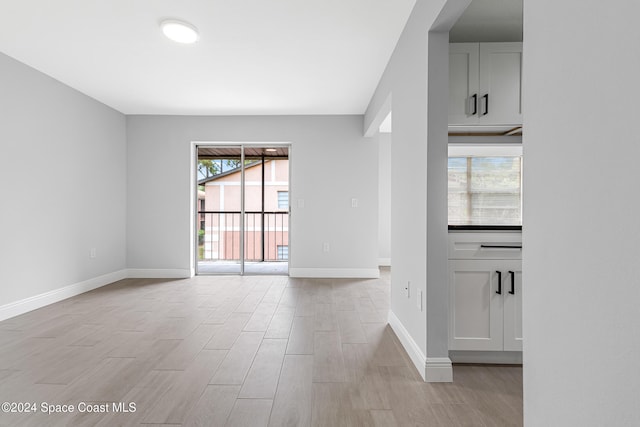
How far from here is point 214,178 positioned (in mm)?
5527

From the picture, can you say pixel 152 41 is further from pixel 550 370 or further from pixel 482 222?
pixel 550 370

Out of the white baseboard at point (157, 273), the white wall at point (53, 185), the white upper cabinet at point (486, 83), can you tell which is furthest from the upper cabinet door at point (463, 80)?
the white baseboard at point (157, 273)

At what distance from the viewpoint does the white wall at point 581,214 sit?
74cm

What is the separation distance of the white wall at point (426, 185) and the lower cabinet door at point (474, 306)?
0.21m

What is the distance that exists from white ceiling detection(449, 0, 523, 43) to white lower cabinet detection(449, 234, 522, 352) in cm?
169

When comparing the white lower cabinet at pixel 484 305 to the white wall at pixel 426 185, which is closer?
the white wall at pixel 426 185

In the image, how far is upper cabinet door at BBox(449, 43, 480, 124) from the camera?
2430 millimetres

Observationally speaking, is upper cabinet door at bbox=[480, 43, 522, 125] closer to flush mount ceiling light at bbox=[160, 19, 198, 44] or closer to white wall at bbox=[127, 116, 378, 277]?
flush mount ceiling light at bbox=[160, 19, 198, 44]

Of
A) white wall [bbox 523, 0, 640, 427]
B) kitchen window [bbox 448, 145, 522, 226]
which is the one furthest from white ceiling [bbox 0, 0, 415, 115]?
white wall [bbox 523, 0, 640, 427]

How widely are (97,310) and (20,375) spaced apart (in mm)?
1464

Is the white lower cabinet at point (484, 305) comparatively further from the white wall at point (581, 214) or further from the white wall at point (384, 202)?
the white wall at point (384, 202)

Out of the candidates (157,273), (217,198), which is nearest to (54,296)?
(157,273)

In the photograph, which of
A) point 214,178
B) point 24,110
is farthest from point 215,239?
point 24,110

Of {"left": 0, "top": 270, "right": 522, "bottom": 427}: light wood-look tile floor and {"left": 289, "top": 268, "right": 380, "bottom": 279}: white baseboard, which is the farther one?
{"left": 289, "top": 268, "right": 380, "bottom": 279}: white baseboard
